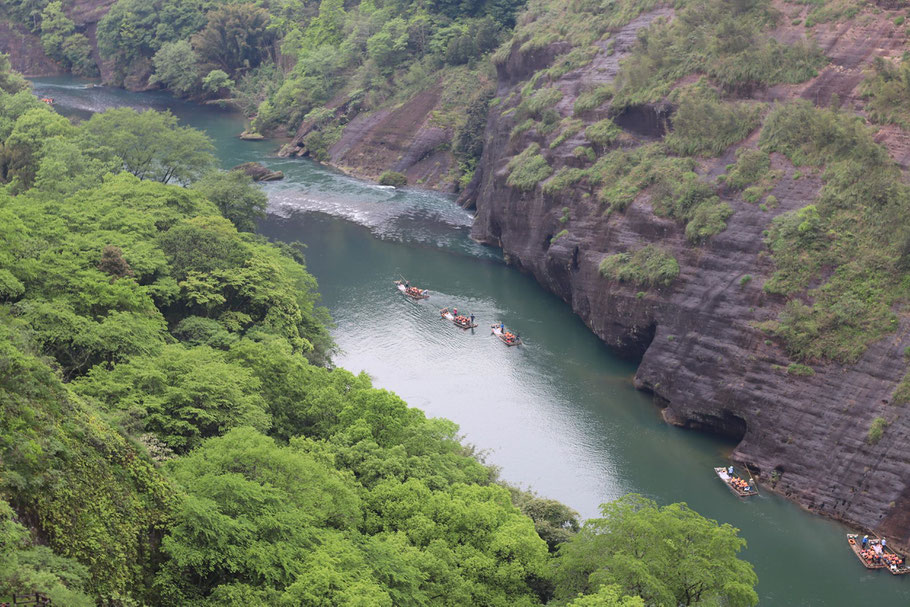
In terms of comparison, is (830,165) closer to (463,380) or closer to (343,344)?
(463,380)

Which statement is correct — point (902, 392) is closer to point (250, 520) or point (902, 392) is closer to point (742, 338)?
point (742, 338)

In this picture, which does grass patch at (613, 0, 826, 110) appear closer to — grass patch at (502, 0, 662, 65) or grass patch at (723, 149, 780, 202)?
grass patch at (502, 0, 662, 65)

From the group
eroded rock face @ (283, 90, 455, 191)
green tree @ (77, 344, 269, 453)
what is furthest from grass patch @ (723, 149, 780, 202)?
eroded rock face @ (283, 90, 455, 191)

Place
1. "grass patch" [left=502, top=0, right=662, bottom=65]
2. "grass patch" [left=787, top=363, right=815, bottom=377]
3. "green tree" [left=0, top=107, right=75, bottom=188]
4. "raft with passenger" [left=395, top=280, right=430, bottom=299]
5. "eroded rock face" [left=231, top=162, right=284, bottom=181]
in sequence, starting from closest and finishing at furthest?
"grass patch" [left=787, top=363, right=815, bottom=377], "green tree" [left=0, top=107, right=75, bottom=188], "raft with passenger" [left=395, top=280, right=430, bottom=299], "grass patch" [left=502, top=0, right=662, bottom=65], "eroded rock face" [left=231, top=162, right=284, bottom=181]

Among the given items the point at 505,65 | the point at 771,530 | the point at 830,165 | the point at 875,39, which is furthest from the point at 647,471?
the point at 505,65

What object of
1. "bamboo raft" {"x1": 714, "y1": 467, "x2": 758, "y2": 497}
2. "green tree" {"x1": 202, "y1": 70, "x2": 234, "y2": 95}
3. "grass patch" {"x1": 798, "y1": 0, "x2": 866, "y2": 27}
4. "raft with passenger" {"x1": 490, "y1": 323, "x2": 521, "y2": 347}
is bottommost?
"green tree" {"x1": 202, "y1": 70, "x2": 234, "y2": 95}

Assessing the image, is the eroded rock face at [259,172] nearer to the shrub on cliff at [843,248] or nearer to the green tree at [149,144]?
the green tree at [149,144]

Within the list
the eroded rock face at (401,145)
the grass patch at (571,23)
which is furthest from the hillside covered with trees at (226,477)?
the eroded rock face at (401,145)
